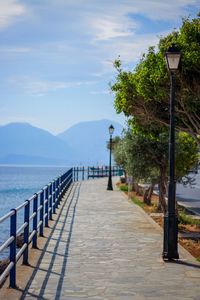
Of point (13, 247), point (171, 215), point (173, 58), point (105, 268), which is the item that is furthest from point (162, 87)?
point (13, 247)

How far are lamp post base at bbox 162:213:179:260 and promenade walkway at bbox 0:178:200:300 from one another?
21cm

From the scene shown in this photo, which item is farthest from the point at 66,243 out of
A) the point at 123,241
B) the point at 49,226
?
the point at 49,226

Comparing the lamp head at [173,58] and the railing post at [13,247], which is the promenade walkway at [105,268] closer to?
the railing post at [13,247]

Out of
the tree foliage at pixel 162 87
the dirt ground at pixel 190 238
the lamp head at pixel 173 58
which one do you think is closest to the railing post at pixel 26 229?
the dirt ground at pixel 190 238

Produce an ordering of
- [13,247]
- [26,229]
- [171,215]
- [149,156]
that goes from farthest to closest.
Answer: [149,156], [171,215], [26,229], [13,247]

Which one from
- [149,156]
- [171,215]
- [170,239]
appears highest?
[149,156]

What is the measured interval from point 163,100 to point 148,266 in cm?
594

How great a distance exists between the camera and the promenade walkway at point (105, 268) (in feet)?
28.0

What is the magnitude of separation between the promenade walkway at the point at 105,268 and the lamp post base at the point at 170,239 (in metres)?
0.21

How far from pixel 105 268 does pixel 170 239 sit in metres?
1.78

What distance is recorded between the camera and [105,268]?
10.5 metres

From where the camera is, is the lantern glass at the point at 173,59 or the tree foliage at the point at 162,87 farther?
the tree foliage at the point at 162,87

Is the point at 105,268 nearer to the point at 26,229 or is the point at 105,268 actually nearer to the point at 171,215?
the point at 26,229

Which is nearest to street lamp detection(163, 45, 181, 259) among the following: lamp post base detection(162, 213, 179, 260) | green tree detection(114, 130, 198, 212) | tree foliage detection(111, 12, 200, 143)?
lamp post base detection(162, 213, 179, 260)
